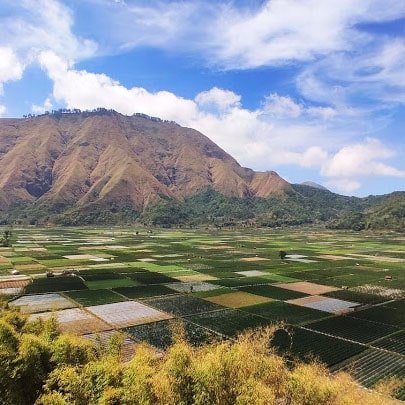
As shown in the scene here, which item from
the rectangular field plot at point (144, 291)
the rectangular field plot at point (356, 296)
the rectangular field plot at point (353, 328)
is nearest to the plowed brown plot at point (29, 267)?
the rectangular field plot at point (144, 291)

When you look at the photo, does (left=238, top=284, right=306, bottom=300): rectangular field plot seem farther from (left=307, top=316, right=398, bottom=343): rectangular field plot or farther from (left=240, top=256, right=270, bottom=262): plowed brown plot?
(left=240, top=256, right=270, bottom=262): plowed brown plot

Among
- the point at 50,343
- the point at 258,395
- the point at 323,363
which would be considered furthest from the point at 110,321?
the point at 258,395

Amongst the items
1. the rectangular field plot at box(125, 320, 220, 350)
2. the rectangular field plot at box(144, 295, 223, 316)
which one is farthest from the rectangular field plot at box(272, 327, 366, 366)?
the rectangular field plot at box(144, 295, 223, 316)

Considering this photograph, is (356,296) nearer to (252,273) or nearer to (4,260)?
(252,273)

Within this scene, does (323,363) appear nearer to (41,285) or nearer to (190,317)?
(190,317)

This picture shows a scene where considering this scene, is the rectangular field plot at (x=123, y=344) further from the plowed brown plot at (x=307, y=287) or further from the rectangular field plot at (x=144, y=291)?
the plowed brown plot at (x=307, y=287)

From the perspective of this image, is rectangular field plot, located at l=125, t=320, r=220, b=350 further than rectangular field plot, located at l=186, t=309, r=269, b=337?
No
